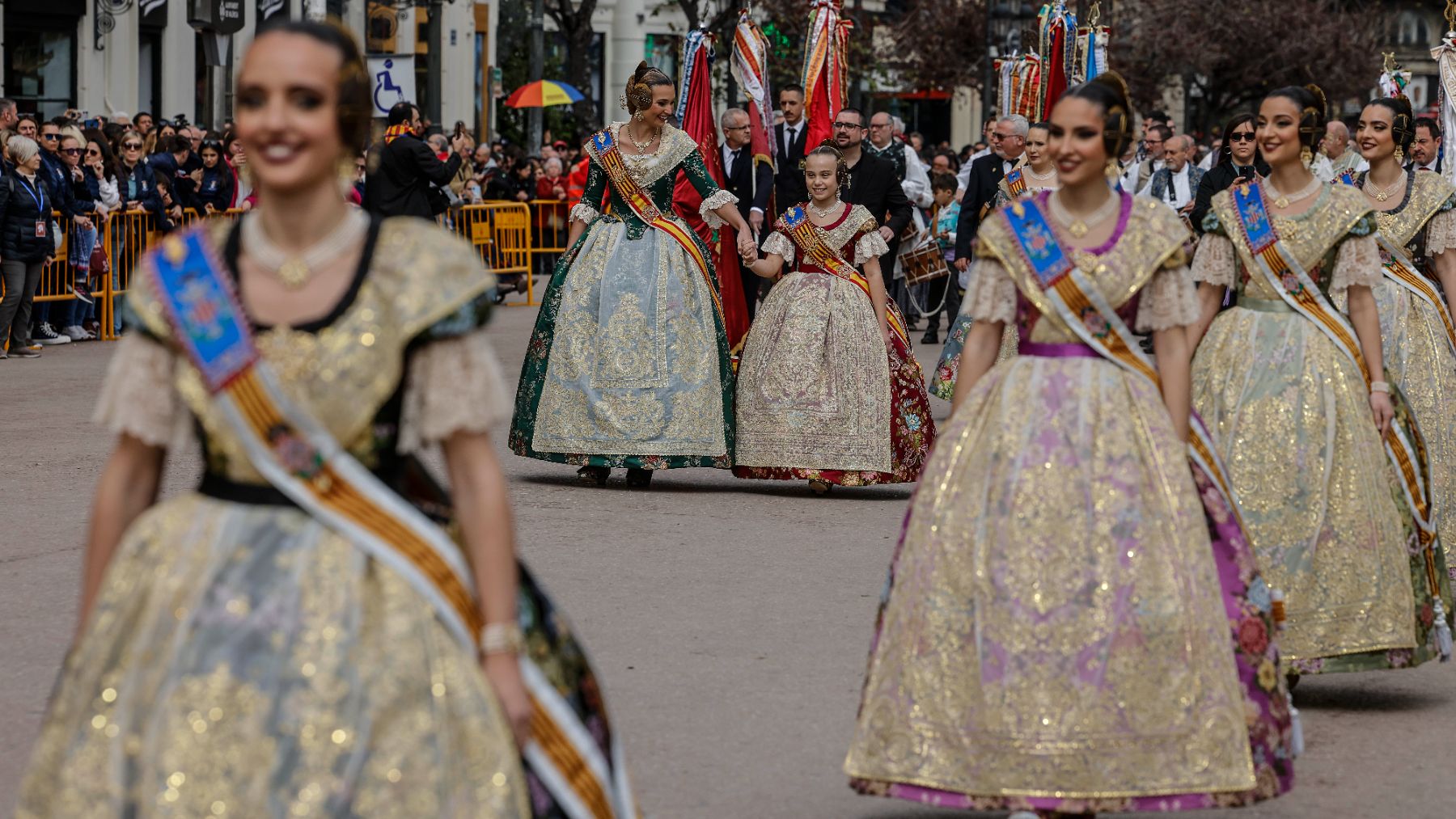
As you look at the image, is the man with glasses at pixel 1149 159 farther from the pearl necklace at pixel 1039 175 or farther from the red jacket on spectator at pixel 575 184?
the red jacket on spectator at pixel 575 184

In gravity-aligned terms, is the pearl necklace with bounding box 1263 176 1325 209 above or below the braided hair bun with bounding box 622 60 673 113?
below

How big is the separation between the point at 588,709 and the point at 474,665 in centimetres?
28

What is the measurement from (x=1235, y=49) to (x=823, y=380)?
4355 cm

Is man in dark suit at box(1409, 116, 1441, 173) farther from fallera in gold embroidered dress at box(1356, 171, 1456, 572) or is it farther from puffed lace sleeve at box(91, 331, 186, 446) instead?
puffed lace sleeve at box(91, 331, 186, 446)

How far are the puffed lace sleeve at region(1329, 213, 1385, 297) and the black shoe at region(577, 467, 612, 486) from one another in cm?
500

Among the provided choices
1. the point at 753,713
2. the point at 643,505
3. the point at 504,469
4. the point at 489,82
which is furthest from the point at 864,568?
the point at 489,82

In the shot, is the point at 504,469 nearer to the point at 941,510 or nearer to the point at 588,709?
the point at 941,510

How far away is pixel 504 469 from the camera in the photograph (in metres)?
11.9

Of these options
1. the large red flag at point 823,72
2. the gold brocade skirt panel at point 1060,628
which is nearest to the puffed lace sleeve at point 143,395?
the gold brocade skirt panel at point 1060,628

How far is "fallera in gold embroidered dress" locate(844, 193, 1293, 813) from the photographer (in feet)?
16.3

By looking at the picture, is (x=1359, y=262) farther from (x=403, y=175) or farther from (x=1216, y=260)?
(x=403, y=175)

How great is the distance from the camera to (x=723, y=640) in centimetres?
743

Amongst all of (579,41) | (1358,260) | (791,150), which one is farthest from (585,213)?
(579,41)

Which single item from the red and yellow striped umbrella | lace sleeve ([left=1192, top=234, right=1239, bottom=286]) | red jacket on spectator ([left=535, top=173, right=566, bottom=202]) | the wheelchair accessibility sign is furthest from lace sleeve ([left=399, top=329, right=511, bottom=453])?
the red and yellow striped umbrella
